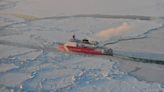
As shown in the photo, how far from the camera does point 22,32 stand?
6.17 meters

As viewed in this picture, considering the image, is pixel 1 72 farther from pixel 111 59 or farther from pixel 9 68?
pixel 111 59

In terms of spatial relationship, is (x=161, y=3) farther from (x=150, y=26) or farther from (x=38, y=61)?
(x=38, y=61)

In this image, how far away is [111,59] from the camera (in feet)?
14.7

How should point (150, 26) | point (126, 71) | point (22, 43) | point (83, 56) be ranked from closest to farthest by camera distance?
point (126, 71), point (83, 56), point (22, 43), point (150, 26)

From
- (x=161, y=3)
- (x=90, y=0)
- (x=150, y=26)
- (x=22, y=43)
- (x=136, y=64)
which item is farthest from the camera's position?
(x=90, y=0)

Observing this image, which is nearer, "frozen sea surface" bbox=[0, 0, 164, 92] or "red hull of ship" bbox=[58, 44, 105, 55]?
"frozen sea surface" bbox=[0, 0, 164, 92]

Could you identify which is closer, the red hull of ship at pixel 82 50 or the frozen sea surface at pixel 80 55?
the frozen sea surface at pixel 80 55

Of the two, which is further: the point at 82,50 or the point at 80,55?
the point at 82,50

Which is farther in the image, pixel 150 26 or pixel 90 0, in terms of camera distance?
pixel 90 0

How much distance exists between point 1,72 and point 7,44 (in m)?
1.44

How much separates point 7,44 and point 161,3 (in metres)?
4.66

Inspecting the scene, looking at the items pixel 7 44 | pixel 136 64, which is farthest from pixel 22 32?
pixel 136 64

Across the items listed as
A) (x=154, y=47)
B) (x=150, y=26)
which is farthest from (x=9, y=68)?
(x=150, y=26)

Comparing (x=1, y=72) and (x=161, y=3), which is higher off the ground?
(x=161, y=3)
